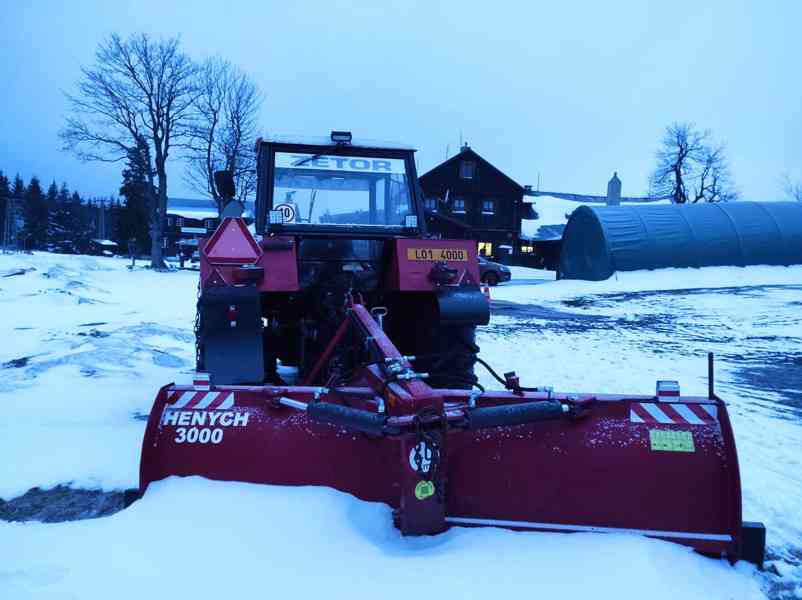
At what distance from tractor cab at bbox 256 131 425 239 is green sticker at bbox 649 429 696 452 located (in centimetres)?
266

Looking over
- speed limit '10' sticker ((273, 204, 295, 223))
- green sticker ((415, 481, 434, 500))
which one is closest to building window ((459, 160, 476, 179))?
speed limit '10' sticker ((273, 204, 295, 223))

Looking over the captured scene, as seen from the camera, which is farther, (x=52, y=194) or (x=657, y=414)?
(x=52, y=194)

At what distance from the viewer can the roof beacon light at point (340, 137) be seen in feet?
15.8

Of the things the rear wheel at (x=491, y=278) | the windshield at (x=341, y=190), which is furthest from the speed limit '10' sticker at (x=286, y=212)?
the rear wheel at (x=491, y=278)

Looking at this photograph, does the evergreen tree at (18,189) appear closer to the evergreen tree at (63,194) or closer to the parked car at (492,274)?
the evergreen tree at (63,194)

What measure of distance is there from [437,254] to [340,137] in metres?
1.41

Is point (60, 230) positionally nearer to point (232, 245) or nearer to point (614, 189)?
point (614, 189)

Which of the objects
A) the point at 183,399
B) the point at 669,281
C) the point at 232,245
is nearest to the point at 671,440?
the point at 183,399

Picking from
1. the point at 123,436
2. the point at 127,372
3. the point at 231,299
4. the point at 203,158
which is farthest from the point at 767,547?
the point at 203,158

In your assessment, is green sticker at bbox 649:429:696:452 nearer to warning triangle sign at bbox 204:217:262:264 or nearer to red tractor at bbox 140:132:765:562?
red tractor at bbox 140:132:765:562

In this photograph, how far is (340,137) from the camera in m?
4.82

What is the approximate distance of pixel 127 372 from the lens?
6121 mm

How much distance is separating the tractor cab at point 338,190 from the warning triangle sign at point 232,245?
671mm

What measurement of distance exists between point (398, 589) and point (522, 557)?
0.58 meters
